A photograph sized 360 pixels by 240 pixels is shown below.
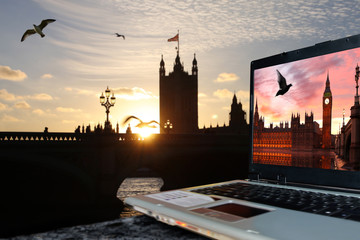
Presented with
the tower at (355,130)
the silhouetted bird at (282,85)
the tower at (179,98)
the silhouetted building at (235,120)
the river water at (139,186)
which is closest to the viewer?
the tower at (355,130)

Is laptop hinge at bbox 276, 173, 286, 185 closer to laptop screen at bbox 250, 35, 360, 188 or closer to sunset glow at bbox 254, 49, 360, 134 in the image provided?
laptop screen at bbox 250, 35, 360, 188

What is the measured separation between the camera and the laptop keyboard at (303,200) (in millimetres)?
1105

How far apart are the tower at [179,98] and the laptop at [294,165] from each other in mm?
68927

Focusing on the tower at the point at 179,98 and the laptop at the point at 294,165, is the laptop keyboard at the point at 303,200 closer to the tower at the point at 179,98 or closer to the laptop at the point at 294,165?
the laptop at the point at 294,165

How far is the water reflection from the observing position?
5.98ft

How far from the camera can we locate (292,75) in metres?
2.00

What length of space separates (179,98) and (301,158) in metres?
71.8

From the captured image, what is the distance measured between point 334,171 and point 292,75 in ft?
1.95

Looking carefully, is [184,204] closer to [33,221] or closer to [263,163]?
[263,163]

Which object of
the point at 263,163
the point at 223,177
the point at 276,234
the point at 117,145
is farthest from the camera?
the point at 223,177

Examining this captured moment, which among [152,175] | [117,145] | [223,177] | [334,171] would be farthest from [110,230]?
[152,175]

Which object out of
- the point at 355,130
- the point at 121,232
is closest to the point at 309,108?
the point at 355,130

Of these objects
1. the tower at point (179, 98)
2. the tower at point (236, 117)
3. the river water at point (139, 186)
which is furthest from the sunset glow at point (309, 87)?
the tower at point (236, 117)

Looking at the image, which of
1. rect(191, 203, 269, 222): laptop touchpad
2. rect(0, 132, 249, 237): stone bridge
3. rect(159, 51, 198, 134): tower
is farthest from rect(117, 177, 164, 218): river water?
rect(191, 203, 269, 222): laptop touchpad
